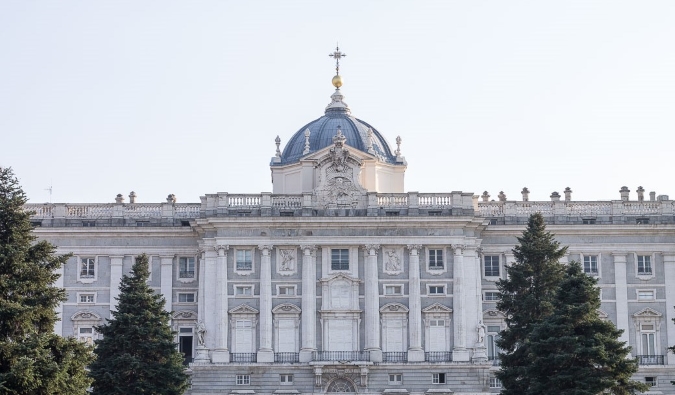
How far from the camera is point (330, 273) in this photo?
81.2 metres

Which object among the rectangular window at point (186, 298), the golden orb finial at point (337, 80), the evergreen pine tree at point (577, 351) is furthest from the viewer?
the golden orb finial at point (337, 80)

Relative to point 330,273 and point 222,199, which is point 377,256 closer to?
point 330,273

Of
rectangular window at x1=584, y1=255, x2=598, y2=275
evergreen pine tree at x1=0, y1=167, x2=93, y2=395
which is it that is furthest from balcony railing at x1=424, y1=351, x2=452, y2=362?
evergreen pine tree at x1=0, y1=167, x2=93, y2=395

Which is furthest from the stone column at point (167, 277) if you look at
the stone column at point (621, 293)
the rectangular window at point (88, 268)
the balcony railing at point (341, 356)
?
the stone column at point (621, 293)

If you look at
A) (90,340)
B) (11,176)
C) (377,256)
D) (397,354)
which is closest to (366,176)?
(377,256)

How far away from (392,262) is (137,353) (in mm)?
19713

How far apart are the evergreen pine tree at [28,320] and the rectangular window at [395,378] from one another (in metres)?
30.1

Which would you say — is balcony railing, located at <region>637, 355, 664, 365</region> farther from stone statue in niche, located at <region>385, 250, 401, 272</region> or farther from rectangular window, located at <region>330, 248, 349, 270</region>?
rectangular window, located at <region>330, 248, 349, 270</region>

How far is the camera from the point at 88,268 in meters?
84.2

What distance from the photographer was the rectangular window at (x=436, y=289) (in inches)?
3204

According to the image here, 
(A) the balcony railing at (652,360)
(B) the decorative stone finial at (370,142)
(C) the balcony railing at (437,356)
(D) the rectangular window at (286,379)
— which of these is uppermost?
(B) the decorative stone finial at (370,142)

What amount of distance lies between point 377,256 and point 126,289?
1778 centimetres

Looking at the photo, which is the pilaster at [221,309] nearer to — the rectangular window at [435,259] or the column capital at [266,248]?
the column capital at [266,248]

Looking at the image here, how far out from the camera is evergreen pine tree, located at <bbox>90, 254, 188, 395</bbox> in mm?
66125
